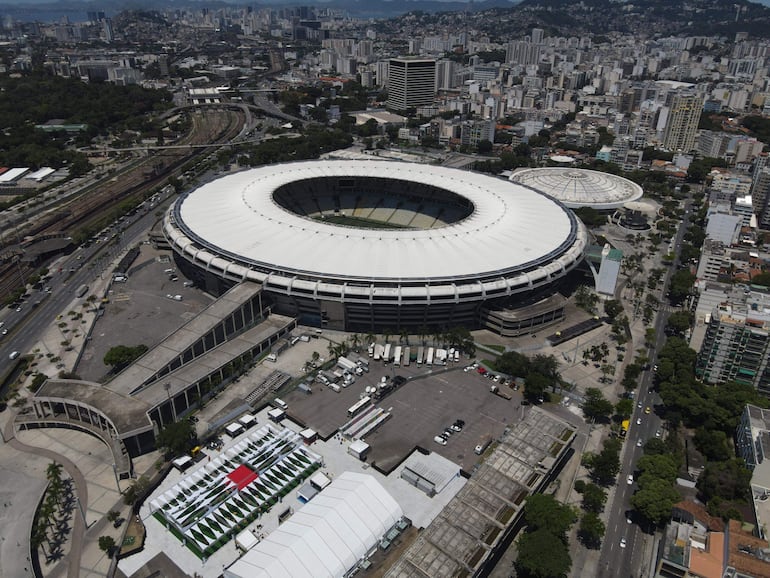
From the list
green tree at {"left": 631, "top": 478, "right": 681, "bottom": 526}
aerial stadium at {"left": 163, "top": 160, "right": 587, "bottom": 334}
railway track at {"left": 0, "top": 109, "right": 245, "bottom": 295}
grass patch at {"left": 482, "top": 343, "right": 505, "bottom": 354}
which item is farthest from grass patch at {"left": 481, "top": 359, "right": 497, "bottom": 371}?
railway track at {"left": 0, "top": 109, "right": 245, "bottom": 295}

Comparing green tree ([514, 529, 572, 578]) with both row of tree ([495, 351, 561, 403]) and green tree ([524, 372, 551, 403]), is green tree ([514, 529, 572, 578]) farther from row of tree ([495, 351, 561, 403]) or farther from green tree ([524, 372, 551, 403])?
row of tree ([495, 351, 561, 403])

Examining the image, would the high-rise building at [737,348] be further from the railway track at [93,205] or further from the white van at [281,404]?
the railway track at [93,205]

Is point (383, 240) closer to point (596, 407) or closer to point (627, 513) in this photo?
point (596, 407)

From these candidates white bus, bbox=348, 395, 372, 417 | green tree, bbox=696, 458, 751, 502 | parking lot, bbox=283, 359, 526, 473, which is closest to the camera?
green tree, bbox=696, 458, 751, 502

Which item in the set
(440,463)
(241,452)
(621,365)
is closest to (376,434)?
(440,463)

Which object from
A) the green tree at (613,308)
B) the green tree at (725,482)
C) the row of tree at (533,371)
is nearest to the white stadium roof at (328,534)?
the row of tree at (533,371)

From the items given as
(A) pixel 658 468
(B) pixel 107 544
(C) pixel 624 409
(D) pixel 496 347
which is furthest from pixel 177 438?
(C) pixel 624 409
